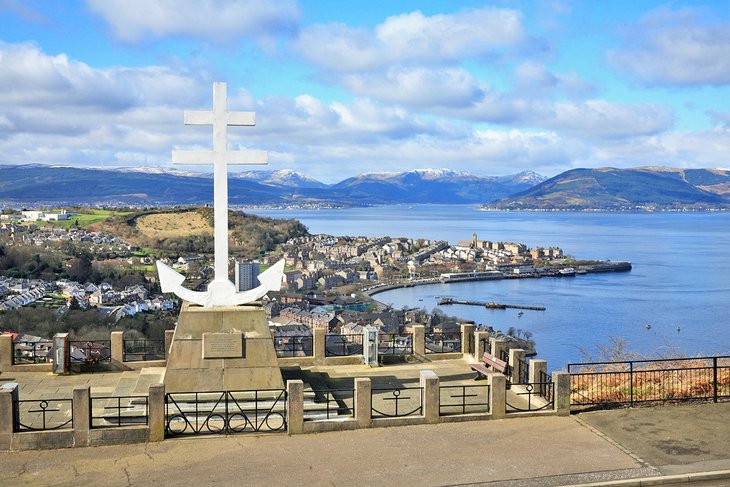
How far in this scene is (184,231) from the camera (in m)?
109

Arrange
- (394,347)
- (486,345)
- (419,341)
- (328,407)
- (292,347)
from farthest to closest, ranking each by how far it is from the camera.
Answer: (292,347) < (394,347) < (419,341) < (486,345) < (328,407)

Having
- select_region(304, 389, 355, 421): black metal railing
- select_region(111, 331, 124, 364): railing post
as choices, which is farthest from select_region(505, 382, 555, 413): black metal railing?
select_region(111, 331, 124, 364): railing post

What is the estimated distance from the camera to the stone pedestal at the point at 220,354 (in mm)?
12922

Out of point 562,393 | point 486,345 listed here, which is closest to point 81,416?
point 562,393

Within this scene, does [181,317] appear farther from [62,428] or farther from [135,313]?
[135,313]

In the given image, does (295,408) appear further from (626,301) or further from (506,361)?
(626,301)

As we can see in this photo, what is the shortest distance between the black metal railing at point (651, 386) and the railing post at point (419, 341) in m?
3.40

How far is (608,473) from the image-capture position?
9977 millimetres

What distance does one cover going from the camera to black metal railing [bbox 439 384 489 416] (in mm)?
12516

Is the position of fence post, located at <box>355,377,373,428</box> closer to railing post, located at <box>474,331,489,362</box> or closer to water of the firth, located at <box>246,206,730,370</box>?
railing post, located at <box>474,331,489,362</box>

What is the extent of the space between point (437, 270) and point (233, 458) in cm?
11757

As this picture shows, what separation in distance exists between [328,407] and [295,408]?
0.98 metres

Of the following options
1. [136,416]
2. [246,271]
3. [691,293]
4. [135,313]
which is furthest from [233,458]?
[691,293]

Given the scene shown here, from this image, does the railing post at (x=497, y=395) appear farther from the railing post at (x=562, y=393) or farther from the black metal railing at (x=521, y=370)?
the black metal railing at (x=521, y=370)
